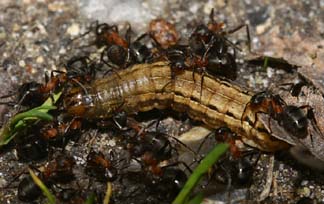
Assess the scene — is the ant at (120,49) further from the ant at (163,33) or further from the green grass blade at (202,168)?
the green grass blade at (202,168)

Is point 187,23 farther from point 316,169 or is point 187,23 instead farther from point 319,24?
point 316,169

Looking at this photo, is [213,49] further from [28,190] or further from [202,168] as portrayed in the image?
[28,190]

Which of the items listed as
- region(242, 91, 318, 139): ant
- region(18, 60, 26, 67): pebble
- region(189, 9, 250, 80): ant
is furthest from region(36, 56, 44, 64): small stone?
region(242, 91, 318, 139): ant

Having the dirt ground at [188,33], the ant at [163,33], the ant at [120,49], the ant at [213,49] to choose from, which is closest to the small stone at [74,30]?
the dirt ground at [188,33]

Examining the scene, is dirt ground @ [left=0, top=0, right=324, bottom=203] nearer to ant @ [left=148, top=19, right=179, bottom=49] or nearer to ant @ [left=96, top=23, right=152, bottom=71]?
ant @ [left=148, top=19, right=179, bottom=49]

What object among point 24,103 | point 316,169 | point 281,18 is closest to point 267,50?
point 281,18
